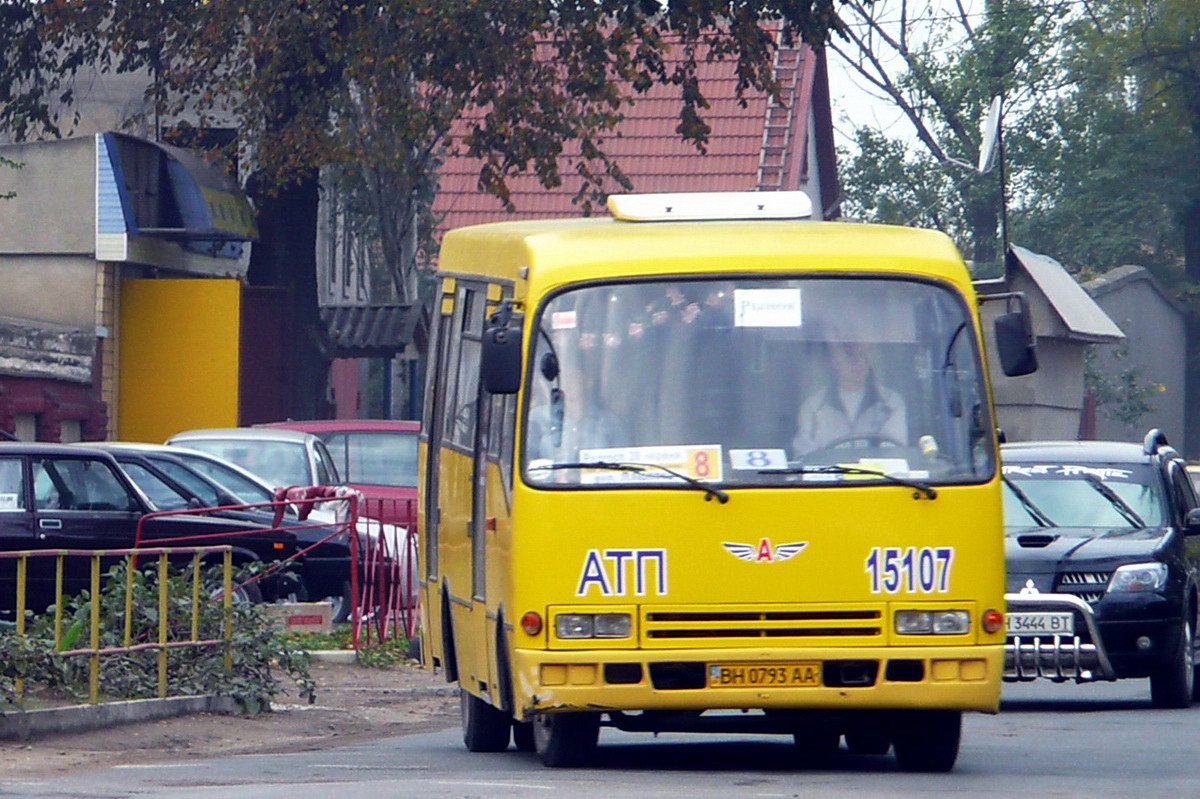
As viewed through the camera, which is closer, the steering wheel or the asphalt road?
the asphalt road

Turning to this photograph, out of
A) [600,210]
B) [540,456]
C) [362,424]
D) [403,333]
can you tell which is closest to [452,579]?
[540,456]

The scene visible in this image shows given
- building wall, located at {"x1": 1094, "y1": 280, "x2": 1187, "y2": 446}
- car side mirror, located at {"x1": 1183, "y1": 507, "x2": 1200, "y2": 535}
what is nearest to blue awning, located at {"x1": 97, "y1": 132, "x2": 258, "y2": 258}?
car side mirror, located at {"x1": 1183, "y1": 507, "x2": 1200, "y2": 535}

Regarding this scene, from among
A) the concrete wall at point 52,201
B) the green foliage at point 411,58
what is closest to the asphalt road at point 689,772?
the green foliage at point 411,58

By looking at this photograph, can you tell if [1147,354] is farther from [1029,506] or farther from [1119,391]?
[1029,506]

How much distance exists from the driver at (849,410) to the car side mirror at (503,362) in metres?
1.20

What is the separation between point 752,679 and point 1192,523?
6395mm

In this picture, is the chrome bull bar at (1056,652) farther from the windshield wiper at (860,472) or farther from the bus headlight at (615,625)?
the bus headlight at (615,625)

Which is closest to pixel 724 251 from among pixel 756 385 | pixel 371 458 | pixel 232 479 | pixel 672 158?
pixel 756 385

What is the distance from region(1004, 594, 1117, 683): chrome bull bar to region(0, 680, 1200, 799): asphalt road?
537 millimetres

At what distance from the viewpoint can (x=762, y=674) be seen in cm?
1041

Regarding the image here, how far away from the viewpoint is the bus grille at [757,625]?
10.4 m

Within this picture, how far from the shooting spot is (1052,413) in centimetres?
3522

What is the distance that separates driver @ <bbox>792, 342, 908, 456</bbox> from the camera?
35.0ft

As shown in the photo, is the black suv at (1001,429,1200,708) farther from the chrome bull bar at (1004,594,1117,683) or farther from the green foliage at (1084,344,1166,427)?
the green foliage at (1084,344,1166,427)
